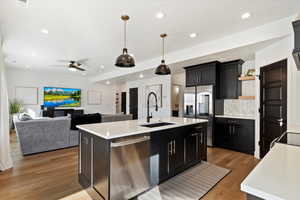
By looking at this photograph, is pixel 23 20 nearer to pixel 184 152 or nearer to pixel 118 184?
pixel 118 184

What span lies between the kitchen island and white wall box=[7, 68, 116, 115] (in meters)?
6.81

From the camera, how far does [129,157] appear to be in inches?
75.8

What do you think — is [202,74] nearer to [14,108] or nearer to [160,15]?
[160,15]

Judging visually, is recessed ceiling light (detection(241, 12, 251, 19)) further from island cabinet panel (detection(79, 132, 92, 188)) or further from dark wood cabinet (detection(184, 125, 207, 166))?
island cabinet panel (detection(79, 132, 92, 188))

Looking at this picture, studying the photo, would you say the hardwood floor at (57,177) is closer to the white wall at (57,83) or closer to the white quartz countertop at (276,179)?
the white quartz countertop at (276,179)

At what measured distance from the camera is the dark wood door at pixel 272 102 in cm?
277

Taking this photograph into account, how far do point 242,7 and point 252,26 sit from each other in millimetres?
786

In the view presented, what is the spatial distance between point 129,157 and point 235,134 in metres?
3.27

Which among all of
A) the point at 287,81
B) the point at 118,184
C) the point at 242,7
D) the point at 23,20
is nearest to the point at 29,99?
the point at 23,20

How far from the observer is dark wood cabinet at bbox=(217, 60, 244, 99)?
4195mm

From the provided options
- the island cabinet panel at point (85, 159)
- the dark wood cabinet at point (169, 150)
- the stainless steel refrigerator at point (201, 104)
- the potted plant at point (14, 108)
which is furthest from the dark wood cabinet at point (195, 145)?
the potted plant at point (14, 108)

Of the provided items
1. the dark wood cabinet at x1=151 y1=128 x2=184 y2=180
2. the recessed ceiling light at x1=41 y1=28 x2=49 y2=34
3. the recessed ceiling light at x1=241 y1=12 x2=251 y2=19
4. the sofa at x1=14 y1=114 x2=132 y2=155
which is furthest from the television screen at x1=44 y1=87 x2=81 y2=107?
the recessed ceiling light at x1=241 y1=12 x2=251 y2=19

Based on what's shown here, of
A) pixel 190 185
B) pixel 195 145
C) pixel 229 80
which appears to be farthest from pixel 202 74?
pixel 190 185

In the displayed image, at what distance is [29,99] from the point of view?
23.3 feet
